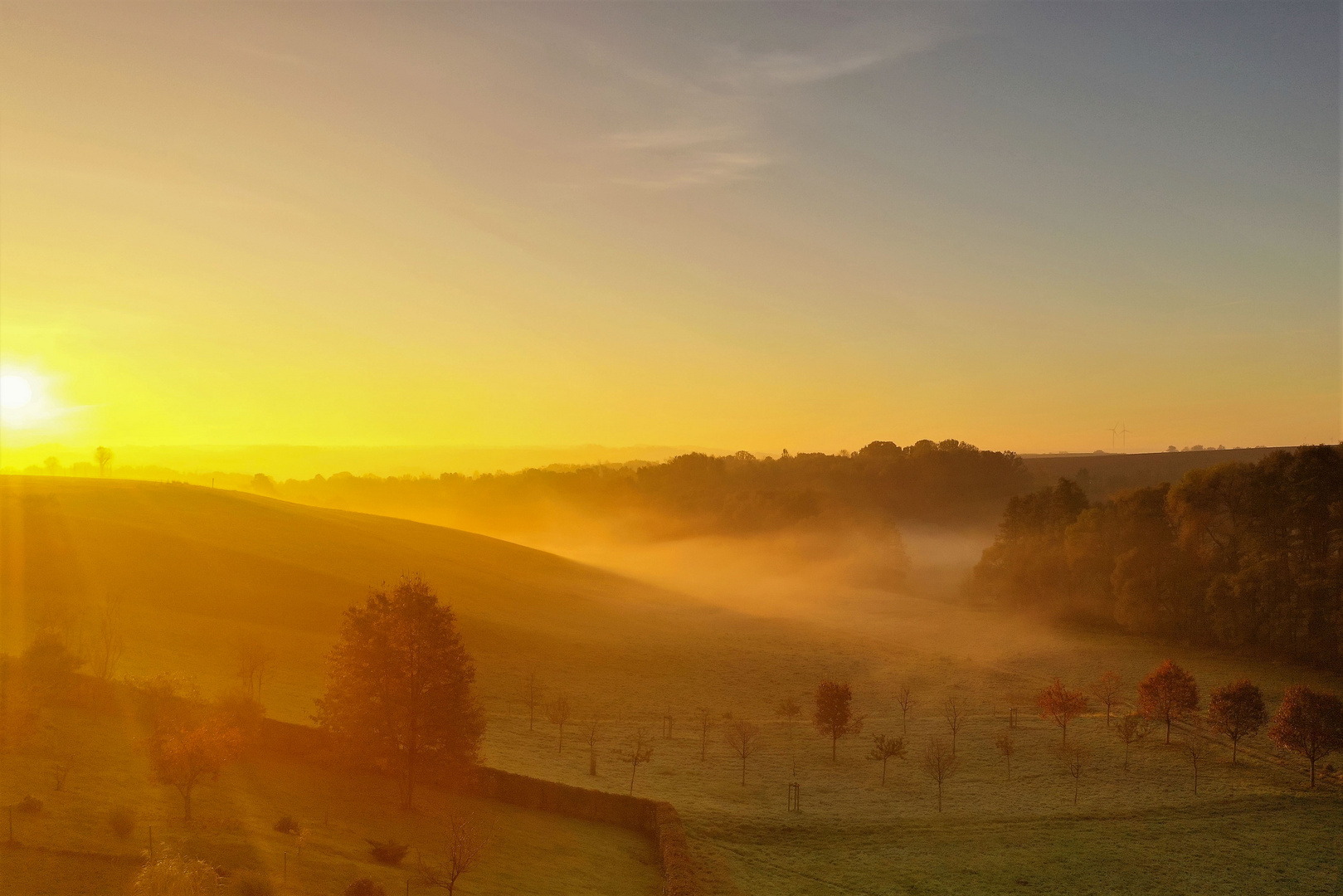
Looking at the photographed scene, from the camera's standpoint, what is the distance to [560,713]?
55.3 metres

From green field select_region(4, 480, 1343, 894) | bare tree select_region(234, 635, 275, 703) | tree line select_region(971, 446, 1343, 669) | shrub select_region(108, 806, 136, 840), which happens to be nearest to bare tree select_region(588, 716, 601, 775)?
green field select_region(4, 480, 1343, 894)

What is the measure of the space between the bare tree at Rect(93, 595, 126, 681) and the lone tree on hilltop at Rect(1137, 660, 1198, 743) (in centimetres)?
5719

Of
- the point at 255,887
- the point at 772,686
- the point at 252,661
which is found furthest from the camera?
the point at 772,686

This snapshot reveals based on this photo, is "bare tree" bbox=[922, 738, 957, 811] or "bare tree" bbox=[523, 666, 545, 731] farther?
"bare tree" bbox=[523, 666, 545, 731]

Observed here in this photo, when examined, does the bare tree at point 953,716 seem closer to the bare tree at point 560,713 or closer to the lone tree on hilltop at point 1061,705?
the lone tree on hilltop at point 1061,705

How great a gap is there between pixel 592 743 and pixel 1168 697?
34591 millimetres

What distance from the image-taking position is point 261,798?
3275cm

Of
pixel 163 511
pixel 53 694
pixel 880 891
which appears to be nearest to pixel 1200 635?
pixel 880 891

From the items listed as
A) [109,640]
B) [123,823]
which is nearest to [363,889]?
[123,823]

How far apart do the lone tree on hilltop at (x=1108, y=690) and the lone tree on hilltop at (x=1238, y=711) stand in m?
6.97

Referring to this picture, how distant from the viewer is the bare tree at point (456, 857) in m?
26.6

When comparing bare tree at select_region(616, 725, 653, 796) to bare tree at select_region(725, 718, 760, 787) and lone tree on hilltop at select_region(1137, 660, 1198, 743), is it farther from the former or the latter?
lone tree on hilltop at select_region(1137, 660, 1198, 743)

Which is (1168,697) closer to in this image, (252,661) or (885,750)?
(885,750)

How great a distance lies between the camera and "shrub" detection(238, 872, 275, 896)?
2284cm
